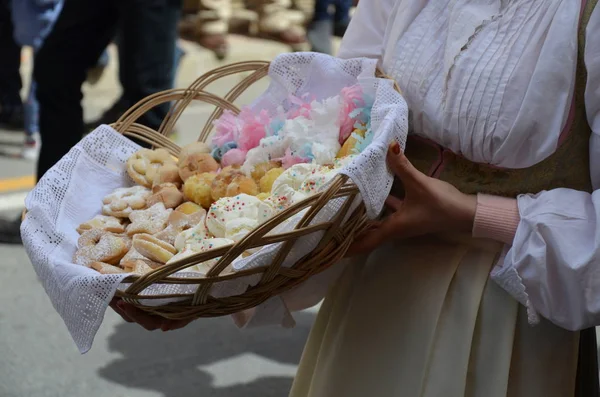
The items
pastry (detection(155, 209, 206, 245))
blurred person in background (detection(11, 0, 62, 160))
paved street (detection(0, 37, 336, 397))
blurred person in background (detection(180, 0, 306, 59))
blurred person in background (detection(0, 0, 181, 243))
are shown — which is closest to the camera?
pastry (detection(155, 209, 206, 245))

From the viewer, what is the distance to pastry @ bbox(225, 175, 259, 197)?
4.10ft

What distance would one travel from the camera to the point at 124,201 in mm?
1331

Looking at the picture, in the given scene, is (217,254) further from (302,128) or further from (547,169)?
(547,169)

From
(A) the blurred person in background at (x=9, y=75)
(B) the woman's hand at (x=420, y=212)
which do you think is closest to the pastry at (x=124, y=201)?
(B) the woman's hand at (x=420, y=212)

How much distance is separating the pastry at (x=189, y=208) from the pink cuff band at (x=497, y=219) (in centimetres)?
42

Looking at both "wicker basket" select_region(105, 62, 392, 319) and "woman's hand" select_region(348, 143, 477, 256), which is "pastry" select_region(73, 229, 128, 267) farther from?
"woman's hand" select_region(348, 143, 477, 256)

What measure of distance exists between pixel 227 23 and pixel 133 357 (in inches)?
175

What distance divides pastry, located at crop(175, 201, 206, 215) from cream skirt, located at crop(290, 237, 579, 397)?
294mm

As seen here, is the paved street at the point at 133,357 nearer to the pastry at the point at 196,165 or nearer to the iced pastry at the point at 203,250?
the pastry at the point at 196,165

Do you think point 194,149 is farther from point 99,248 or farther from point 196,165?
point 99,248

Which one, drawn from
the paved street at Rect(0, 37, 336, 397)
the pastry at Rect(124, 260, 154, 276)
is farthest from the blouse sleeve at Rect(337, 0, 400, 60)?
the paved street at Rect(0, 37, 336, 397)

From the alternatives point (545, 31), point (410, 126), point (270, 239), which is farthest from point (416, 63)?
point (270, 239)

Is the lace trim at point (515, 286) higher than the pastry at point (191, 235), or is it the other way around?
the lace trim at point (515, 286)

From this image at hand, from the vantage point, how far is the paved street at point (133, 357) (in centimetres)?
236
